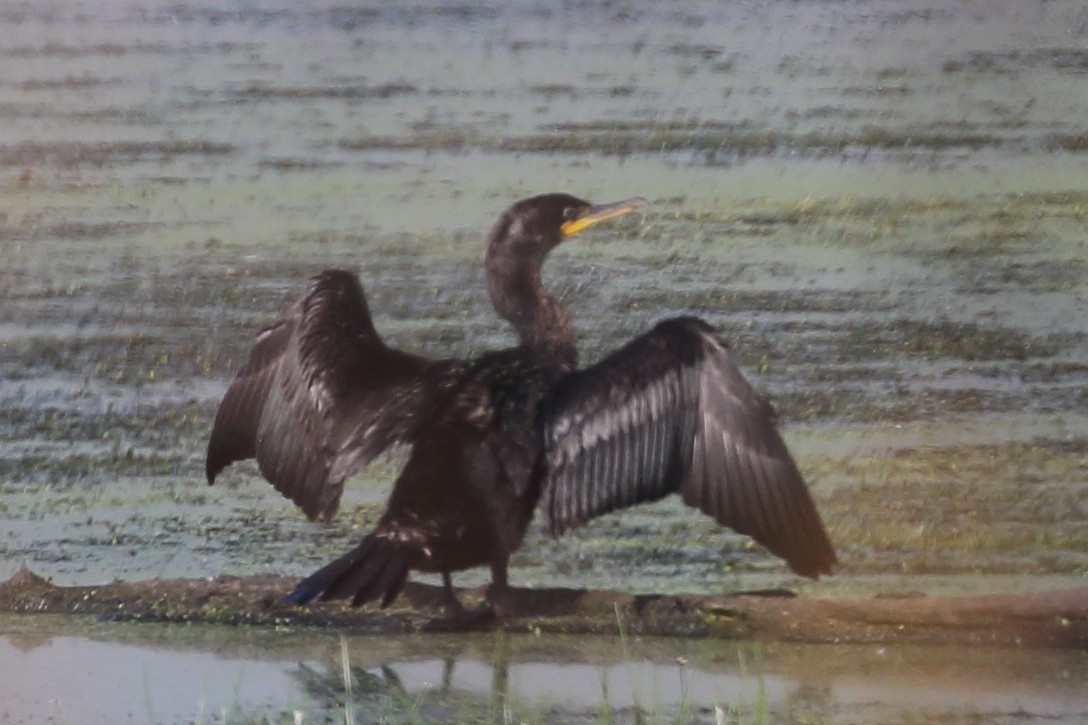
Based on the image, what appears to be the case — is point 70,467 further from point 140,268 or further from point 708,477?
point 708,477

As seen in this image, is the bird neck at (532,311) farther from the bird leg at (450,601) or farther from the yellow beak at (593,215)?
the bird leg at (450,601)

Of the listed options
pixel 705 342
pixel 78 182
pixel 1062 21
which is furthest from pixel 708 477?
pixel 78 182

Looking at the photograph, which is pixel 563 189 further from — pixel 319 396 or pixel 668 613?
pixel 668 613

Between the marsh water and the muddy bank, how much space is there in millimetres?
46

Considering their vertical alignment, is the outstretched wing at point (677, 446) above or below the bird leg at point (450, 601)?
above

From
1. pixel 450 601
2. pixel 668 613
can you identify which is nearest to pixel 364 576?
pixel 450 601

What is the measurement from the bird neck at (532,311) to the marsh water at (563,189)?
0.08ft

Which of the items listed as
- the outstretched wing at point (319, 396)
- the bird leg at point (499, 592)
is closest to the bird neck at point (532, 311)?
the outstretched wing at point (319, 396)

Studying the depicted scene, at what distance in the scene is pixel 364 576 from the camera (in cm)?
196

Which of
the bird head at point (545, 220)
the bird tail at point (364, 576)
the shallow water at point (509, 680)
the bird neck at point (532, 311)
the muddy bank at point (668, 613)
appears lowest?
the shallow water at point (509, 680)

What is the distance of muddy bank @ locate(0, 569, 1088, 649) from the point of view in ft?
6.66

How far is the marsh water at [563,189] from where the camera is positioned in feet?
6.93

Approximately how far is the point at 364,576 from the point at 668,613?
1.21ft

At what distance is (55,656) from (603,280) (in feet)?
2.66
